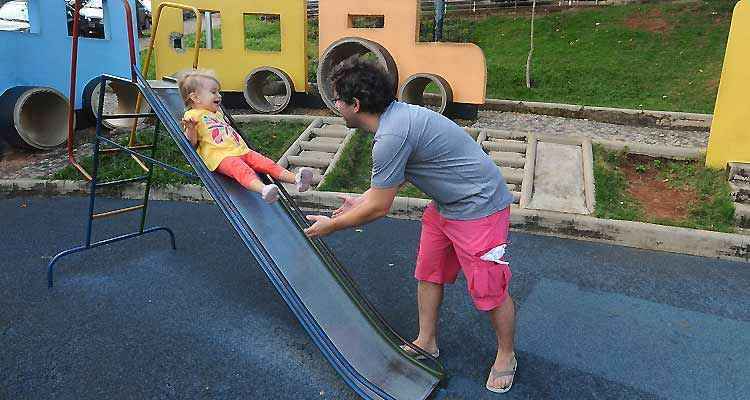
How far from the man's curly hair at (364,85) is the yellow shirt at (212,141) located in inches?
52.8

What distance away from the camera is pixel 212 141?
11.9ft

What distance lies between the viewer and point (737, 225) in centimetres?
511

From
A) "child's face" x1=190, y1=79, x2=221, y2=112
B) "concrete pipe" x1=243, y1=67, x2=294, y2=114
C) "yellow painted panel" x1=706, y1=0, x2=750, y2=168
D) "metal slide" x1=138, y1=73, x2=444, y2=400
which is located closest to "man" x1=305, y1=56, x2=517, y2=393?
"metal slide" x1=138, y1=73, x2=444, y2=400

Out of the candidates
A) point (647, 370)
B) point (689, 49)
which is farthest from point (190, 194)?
point (689, 49)

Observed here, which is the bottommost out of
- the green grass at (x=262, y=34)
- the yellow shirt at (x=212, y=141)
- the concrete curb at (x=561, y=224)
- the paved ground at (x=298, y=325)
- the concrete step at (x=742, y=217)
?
the paved ground at (x=298, y=325)

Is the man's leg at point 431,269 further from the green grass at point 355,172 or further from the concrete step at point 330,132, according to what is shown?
the concrete step at point 330,132

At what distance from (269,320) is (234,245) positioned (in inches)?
48.4

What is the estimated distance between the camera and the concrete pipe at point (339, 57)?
7969 millimetres

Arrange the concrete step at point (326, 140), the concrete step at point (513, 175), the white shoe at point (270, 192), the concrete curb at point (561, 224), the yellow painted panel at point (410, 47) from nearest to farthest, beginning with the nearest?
the white shoe at point (270, 192), the concrete curb at point (561, 224), the concrete step at point (513, 175), the concrete step at point (326, 140), the yellow painted panel at point (410, 47)

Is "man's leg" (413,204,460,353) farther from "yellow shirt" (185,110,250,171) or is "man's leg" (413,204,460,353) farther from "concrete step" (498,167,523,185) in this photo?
"concrete step" (498,167,523,185)

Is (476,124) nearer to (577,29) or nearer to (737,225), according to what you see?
(737,225)

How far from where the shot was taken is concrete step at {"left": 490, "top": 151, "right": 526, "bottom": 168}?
629 centimetres

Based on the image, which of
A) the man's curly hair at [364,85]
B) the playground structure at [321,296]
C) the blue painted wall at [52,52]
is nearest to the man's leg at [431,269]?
the playground structure at [321,296]

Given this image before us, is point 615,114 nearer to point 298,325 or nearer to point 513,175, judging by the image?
point 513,175
